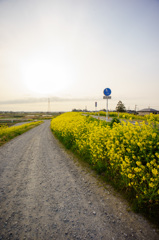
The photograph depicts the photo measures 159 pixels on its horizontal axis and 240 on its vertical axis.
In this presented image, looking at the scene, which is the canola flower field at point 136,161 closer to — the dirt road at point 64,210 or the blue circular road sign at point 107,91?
the dirt road at point 64,210

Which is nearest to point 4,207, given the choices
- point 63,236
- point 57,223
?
point 57,223

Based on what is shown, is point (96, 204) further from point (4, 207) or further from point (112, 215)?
point (4, 207)

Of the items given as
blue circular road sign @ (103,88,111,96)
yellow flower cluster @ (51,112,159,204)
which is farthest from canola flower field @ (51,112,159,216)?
blue circular road sign @ (103,88,111,96)

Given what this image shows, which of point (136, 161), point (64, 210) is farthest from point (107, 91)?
point (64, 210)

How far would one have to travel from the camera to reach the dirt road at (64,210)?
2.82 m

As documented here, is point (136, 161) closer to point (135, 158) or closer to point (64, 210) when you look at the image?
point (135, 158)

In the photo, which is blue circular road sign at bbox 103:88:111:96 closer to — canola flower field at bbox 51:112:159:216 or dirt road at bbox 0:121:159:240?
canola flower field at bbox 51:112:159:216

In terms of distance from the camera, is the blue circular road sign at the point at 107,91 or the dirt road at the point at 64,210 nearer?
the dirt road at the point at 64,210

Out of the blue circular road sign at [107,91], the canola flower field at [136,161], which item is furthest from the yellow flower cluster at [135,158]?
the blue circular road sign at [107,91]

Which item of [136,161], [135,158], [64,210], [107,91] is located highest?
[107,91]

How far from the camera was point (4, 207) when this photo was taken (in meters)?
3.69

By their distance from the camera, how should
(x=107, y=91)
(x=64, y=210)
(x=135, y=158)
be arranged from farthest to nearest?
(x=107, y=91)
(x=135, y=158)
(x=64, y=210)

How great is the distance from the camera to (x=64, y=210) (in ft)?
11.5

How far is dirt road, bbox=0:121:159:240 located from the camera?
282cm
